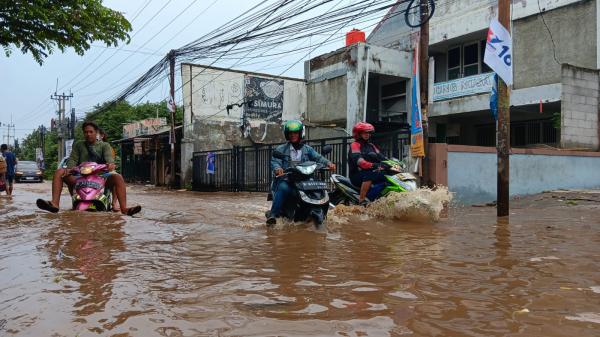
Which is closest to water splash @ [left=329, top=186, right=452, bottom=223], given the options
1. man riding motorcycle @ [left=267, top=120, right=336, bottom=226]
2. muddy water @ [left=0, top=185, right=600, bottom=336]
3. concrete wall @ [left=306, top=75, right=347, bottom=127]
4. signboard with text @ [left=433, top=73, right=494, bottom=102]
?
muddy water @ [left=0, top=185, right=600, bottom=336]

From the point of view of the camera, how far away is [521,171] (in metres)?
11.1

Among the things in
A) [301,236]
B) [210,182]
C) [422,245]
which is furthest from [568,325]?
[210,182]

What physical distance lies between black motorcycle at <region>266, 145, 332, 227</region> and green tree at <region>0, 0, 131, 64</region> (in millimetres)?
4578

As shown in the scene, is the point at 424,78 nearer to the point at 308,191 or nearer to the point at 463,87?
the point at 308,191

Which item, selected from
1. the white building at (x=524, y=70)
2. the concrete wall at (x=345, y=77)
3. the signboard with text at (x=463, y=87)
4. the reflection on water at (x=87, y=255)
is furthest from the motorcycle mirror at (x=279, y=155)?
the signboard with text at (x=463, y=87)

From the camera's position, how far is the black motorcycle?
557cm

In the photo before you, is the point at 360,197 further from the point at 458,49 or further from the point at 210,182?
the point at 458,49

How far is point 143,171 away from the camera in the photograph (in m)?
29.6

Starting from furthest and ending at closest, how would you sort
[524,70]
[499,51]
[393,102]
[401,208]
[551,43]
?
[393,102] → [524,70] → [551,43] → [499,51] → [401,208]

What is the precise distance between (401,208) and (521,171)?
582 centimetres

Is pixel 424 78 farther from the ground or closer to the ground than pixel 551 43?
closer to the ground

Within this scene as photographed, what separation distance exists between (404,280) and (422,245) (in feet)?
5.40

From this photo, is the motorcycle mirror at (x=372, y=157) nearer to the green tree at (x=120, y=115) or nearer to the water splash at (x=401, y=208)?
the water splash at (x=401, y=208)

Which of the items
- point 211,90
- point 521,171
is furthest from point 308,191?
point 211,90
